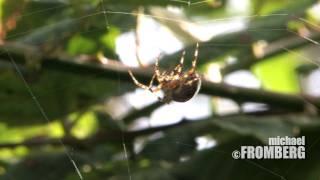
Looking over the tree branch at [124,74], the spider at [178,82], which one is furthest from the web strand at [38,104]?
the spider at [178,82]

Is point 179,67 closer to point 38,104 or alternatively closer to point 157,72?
point 157,72

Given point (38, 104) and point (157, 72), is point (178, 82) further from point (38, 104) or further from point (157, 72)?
point (38, 104)

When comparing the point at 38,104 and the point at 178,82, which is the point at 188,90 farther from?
the point at 38,104

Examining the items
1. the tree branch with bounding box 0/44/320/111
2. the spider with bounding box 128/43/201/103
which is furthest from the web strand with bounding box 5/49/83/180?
the spider with bounding box 128/43/201/103

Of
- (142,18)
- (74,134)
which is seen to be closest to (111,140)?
(74,134)

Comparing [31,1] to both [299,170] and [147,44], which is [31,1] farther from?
[299,170]

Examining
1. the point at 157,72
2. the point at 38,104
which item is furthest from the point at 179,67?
the point at 38,104

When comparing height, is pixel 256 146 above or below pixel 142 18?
below
